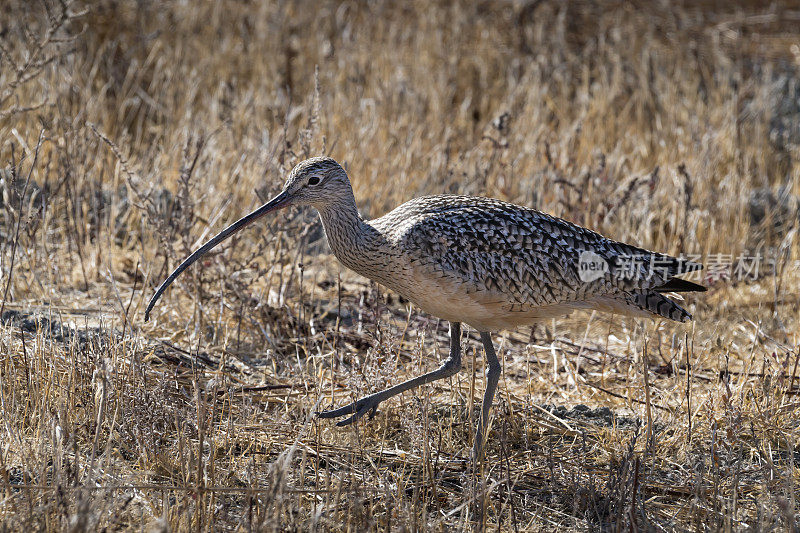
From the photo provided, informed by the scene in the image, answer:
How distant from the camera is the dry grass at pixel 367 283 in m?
4.04

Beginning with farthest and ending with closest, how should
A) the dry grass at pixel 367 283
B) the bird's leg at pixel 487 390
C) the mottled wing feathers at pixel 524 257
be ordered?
the mottled wing feathers at pixel 524 257 < the bird's leg at pixel 487 390 < the dry grass at pixel 367 283

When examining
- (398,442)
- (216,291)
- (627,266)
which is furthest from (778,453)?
(216,291)

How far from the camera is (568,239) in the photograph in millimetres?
4965

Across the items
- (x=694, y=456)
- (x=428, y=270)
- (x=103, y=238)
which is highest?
(x=103, y=238)

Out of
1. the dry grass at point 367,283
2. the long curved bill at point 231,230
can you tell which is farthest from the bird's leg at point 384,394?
the long curved bill at point 231,230

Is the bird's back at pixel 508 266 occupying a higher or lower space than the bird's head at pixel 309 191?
lower

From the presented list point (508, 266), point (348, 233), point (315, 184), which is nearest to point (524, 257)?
point (508, 266)

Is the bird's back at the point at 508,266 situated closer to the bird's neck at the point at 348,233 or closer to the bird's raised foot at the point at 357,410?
the bird's neck at the point at 348,233

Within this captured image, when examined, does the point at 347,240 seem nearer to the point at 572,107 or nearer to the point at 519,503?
the point at 519,503

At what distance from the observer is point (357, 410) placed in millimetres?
4641

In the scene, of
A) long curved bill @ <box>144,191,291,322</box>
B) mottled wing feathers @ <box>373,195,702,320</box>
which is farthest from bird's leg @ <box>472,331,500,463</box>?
long curved bill @ <box>144,191,291,322</box>

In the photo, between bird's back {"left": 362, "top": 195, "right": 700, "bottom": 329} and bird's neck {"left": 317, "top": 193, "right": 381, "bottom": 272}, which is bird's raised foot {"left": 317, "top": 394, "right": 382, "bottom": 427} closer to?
bird's back {"left": 362, "top": 195, "right": 700, "bottom": 329}

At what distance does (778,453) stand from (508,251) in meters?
1.72

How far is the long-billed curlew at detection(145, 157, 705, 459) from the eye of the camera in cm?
461
